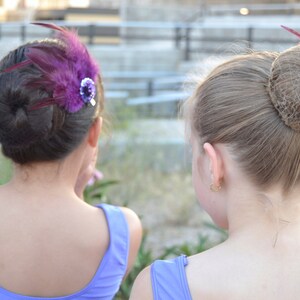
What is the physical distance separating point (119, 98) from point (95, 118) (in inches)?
239

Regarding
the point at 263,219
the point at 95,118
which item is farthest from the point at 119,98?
the point at 263,219

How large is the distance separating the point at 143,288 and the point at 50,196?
51 centimetres

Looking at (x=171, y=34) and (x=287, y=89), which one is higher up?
(x=287, y=89)

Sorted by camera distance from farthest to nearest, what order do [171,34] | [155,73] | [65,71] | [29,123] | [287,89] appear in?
[171,34] < [155,73] < [65,71] < [29,123] < [287,89]

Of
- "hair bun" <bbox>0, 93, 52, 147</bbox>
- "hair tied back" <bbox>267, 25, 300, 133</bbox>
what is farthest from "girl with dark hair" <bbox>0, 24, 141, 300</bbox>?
"hair tied back" <bbox>267, 25, 300, 133</bbox>

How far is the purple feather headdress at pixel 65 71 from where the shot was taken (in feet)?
6.38

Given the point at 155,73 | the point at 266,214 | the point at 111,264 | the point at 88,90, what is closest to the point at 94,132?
the point at 88,90

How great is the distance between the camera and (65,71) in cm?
201

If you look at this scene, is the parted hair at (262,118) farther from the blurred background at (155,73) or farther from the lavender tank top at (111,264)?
the lavender tank top at (111,264)

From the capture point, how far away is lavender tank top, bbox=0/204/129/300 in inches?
78.2

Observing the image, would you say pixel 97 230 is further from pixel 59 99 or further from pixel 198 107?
pixel 198 107

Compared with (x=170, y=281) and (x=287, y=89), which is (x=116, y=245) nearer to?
(x=170, y=281)

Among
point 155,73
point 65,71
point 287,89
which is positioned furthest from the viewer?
point 155,73

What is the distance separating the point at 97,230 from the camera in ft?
6.60
